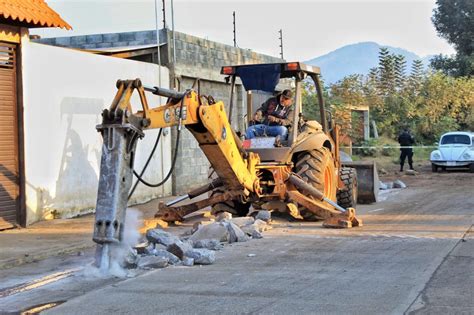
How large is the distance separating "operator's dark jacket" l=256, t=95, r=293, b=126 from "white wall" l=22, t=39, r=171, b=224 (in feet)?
13.6

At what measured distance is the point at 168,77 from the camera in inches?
691

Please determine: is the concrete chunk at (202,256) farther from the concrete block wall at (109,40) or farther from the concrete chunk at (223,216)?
the concrete block wall at (109,40)

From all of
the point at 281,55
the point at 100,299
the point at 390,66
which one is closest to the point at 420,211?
the point at 100,299

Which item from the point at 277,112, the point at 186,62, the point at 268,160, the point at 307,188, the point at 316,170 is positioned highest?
the point at 186,62

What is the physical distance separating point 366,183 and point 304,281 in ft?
28.3

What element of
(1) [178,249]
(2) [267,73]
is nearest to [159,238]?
(1) [178,249]

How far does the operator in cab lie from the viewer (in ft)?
41.7

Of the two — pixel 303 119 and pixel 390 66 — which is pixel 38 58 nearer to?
pixel 303 119

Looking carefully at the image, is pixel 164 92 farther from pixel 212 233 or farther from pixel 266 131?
pixel 266 131

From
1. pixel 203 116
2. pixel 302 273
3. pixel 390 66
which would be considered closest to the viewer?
pixel 302 273

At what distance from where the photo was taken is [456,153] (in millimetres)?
26406

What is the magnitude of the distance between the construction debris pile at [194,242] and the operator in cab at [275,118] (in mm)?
1671

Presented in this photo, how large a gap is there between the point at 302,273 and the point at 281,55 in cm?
1912

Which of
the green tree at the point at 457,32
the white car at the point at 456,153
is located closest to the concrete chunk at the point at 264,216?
the white car at the point at 456,153
